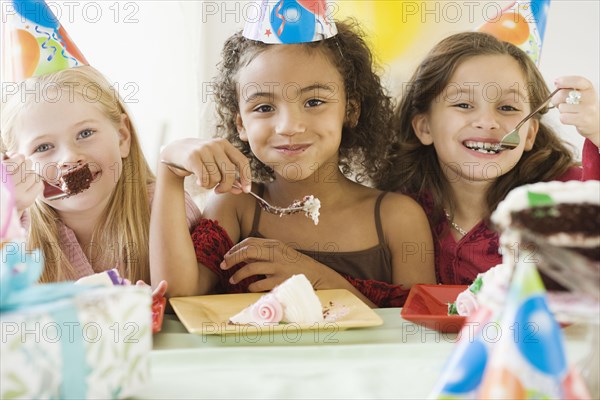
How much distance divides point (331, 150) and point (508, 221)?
824 mm

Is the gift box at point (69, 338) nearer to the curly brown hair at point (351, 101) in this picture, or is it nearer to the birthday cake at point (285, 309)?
the birthday cake at point (285, 309)

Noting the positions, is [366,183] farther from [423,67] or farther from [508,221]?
[508,221]

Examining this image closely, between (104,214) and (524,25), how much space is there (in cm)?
93

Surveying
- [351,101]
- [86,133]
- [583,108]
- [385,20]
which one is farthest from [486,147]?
[86,133]

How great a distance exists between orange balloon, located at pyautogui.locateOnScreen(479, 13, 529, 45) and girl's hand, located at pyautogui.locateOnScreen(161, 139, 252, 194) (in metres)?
0.65

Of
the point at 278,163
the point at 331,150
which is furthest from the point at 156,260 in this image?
the point at 331,150

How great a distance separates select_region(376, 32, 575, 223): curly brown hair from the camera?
4.80 ft

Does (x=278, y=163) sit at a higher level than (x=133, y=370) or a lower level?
higher

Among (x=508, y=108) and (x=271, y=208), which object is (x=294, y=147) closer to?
(x=271, y=208)

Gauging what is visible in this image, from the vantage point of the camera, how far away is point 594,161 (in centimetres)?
129

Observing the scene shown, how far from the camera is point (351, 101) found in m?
1.53

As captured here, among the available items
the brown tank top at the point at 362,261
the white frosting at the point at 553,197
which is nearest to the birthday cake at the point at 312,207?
the brown tank top at the point at 362,261

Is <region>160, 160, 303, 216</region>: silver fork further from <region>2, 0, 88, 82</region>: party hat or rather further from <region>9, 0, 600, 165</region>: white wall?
<region>9, 0, 600, 165</region>: white wall

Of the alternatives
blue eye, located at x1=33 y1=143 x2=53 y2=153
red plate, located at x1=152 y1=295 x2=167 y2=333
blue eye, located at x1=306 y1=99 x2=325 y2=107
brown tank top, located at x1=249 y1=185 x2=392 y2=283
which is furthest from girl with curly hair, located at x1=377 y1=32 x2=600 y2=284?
blue eye, located at x1=33 y1=143 x2=53 y2=153
